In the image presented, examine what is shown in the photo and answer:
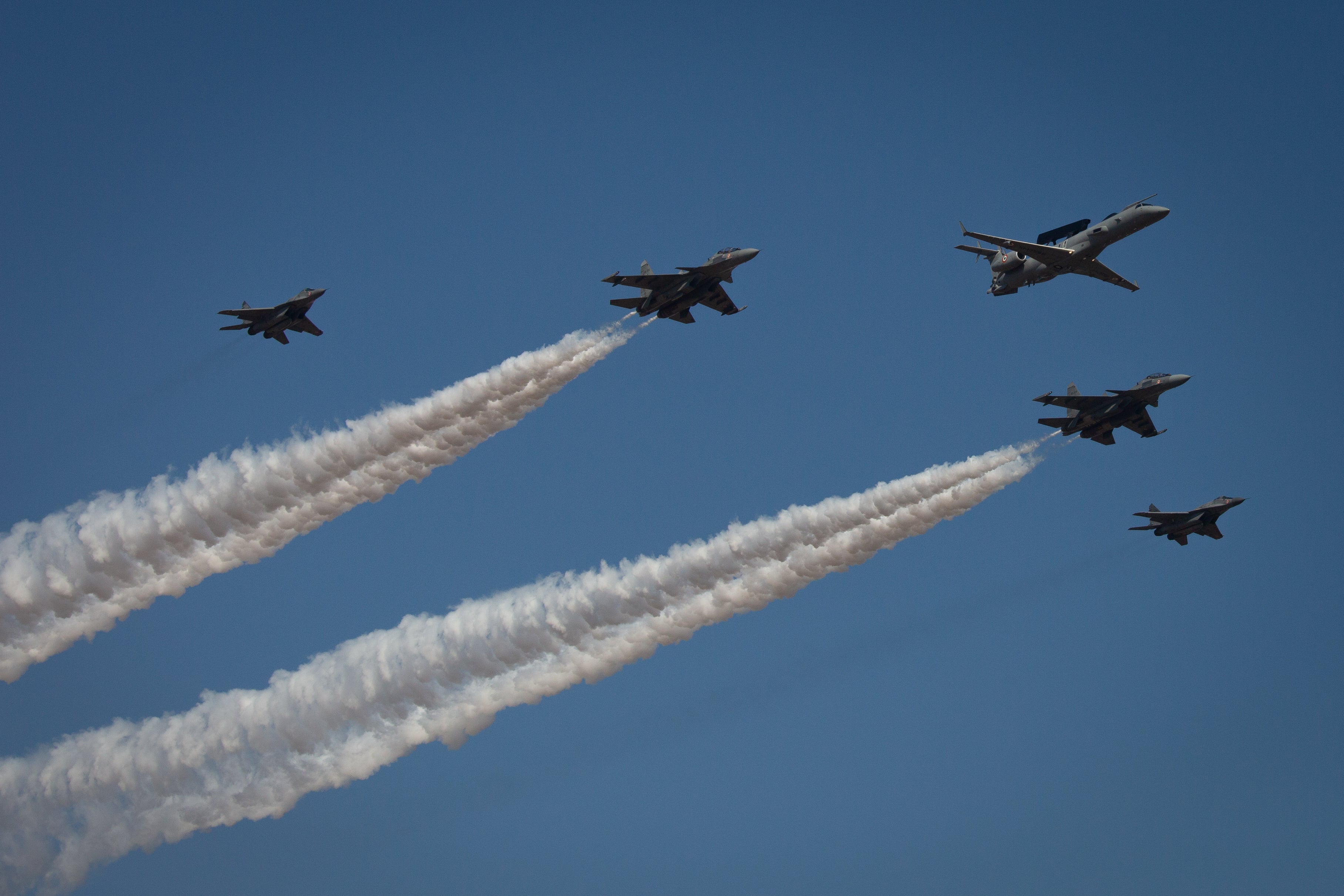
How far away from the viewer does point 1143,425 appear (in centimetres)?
7638

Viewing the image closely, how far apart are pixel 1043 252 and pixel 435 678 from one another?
36.2m

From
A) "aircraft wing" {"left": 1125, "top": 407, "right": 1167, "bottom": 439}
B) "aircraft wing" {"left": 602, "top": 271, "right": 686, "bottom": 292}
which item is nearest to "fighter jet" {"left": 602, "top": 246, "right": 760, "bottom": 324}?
"aircraft wing" {"left": 602, "top": 271, "right": 686, "bottom": 292}

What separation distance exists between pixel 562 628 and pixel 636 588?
4073mm

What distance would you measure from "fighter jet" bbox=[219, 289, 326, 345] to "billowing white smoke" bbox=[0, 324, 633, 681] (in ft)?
22.3

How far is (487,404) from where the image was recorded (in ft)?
253

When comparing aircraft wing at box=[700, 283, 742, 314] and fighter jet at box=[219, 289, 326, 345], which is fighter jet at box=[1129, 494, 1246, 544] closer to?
aircraft wing at box=[700, 283, 742, 314]

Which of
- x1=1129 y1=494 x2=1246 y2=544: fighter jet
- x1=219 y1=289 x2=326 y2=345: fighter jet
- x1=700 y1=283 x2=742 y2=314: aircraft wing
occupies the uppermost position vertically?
x1=219 y1=289 x2=326 y2=345: fighter jet

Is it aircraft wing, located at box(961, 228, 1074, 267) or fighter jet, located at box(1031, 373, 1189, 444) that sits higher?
aircraft wing, located at box(961, 228, 1074, 267)

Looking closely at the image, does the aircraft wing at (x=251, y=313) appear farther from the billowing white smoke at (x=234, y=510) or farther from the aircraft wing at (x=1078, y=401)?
the aircraft wing at (x=1078, y=401)

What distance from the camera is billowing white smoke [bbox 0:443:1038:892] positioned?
72750 mm

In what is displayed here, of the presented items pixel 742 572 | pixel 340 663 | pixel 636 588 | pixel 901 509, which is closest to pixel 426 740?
pixel 340 663

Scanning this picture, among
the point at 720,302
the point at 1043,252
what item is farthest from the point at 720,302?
the point at 1043,252

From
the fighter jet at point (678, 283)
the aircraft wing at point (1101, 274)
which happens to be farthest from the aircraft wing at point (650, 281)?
the aircraft wing at point (1101, 274)

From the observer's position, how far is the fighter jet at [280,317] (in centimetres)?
7869
